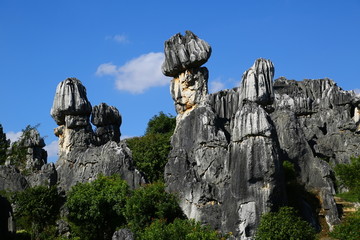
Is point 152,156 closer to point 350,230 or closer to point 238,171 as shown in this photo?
point 238,171

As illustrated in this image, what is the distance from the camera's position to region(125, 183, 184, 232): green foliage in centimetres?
3159

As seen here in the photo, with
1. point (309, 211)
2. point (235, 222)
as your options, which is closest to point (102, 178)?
point (235, 222)

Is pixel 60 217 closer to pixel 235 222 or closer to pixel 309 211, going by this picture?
pixel 235 222

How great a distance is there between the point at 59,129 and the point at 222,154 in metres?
16.4

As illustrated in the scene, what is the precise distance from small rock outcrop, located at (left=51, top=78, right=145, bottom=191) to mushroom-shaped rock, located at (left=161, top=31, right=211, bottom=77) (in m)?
7.29

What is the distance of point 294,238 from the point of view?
27578mm

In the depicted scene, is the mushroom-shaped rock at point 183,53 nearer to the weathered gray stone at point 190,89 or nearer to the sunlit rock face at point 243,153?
the sunlit rock face at point 243,153

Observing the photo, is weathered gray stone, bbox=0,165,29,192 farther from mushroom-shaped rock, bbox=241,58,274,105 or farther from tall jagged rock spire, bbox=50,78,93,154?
mushroom-shaped rock, bbox=241,58,274,105

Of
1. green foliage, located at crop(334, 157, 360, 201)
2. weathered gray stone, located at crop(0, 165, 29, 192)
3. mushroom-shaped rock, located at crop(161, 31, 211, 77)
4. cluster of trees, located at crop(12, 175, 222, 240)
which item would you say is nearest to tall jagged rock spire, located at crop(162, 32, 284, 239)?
mushroom-shaped rock, located at crop(161, 31, 211, 77)

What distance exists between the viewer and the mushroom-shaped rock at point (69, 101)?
151 feet

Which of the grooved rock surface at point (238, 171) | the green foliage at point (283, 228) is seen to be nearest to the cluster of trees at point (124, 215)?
the green foliage at point (283, 228)

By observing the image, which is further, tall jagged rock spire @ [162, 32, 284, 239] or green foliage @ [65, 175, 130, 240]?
green foliage @ [65, 175, 130, 240]

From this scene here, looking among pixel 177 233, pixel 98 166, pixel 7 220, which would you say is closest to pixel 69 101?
pixel 98 166

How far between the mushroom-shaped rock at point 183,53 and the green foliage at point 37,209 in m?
15.0
